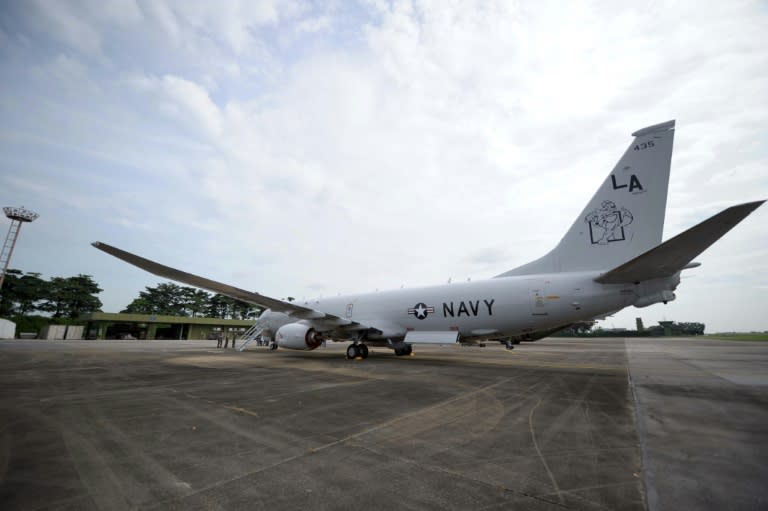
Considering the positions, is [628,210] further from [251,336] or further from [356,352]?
[251,336]

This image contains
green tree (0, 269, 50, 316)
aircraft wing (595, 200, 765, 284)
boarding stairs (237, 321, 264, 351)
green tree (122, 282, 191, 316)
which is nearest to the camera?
aircraft wing (595, 200, 765, 284)

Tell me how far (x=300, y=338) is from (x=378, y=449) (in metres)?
13.1

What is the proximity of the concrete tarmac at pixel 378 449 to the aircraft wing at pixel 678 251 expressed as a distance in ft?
9.38

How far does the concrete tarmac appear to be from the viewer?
2348mm

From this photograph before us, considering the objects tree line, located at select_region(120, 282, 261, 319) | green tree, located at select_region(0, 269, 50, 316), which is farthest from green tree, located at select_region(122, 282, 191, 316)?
green tree, located at select_region(0, 269, 50, 316)

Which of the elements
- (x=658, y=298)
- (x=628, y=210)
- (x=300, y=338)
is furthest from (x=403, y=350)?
(x=628, y=210)

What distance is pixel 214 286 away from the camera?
11.4 metres

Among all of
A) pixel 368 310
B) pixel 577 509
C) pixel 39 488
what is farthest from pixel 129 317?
pixel 577 509

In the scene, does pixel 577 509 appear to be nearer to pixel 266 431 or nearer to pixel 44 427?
pixel 266 431

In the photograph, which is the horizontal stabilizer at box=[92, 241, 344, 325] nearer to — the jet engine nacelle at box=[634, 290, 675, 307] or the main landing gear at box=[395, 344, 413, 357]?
the main landing gear at box=[395, 344, 413, 357]

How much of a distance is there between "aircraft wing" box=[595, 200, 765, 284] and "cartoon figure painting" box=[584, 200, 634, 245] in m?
1.54

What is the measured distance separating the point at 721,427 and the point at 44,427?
882cm

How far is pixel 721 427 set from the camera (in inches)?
164

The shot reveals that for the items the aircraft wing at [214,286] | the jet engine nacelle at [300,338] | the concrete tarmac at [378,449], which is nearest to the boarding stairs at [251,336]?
the jet engine nacelle at [300,338]
